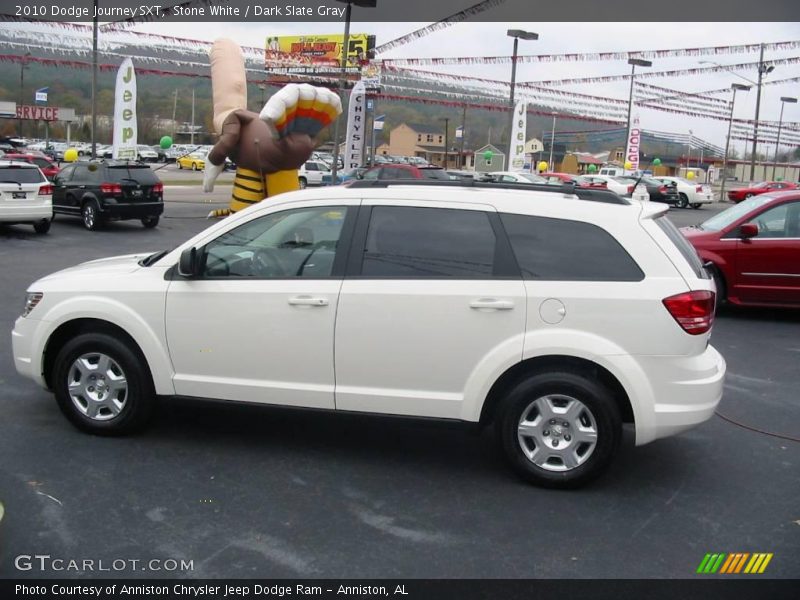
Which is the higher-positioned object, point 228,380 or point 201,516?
point 228,380

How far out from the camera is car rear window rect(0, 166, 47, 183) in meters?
16.3

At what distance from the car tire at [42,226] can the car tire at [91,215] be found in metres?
1.18

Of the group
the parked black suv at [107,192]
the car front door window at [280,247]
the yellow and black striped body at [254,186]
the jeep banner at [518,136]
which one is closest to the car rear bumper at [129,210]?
the parked black suv at [107,192]

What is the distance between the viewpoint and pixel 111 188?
60.8 ft

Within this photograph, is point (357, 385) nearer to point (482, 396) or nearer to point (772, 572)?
point (482, 396)

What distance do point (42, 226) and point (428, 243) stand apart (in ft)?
48.9

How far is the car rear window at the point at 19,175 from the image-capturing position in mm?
16347

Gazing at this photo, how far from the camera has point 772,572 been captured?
12.6 ft

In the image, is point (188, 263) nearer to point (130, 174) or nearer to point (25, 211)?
point (25, 211)

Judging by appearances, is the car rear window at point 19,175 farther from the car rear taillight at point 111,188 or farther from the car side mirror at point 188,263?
the car side mirror at point 188,263

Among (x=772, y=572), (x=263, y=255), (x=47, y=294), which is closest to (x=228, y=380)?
(x=263, y=255)

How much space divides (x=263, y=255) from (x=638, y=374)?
2.40 m

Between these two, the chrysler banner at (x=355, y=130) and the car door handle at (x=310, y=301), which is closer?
the car door handle at (x=310, y=301)
